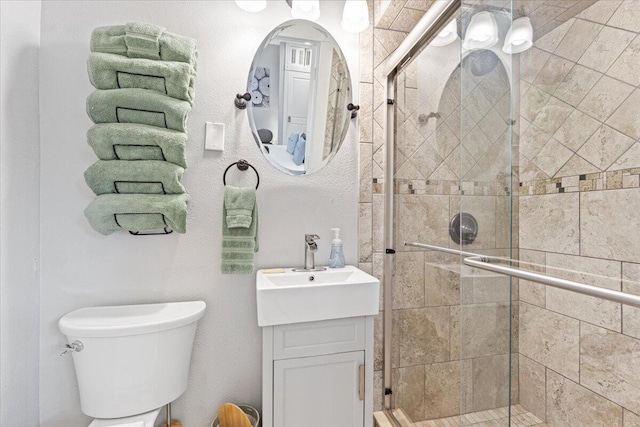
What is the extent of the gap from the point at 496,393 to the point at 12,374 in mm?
1578

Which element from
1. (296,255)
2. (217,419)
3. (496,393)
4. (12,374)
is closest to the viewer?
(496,393)

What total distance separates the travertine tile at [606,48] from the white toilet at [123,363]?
5.33ft

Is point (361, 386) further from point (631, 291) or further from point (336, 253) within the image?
point (631, 291)

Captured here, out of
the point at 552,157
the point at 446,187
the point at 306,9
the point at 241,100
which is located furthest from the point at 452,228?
the point at 306,9

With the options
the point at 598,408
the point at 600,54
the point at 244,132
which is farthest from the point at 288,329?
the point at 600,54

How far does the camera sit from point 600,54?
999mm

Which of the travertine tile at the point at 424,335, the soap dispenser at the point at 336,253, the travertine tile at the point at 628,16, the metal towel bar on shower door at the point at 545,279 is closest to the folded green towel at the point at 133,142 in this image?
the soap dispenser at the point at 336,253

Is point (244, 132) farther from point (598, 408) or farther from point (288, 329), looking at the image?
point (598, 408)

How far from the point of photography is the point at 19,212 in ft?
3.65

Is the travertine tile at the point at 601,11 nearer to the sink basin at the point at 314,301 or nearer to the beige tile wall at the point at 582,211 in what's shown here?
the beige tile wall at the point at 582,211

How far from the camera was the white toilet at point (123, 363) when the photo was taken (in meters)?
1.07

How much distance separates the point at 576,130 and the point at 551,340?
78 cm

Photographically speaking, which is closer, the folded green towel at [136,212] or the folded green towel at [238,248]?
the folded green towel at [136,212]

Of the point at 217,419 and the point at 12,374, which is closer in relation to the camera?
the point at 12,374
